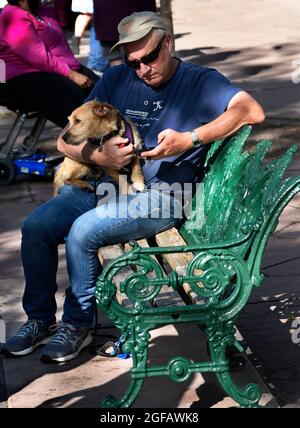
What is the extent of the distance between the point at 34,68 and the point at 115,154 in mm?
3189

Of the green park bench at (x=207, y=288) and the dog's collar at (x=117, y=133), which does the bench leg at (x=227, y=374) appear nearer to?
the green park bench at (x=207, y=288)

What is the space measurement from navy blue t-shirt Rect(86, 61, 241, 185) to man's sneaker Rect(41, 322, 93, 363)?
84 centimetres

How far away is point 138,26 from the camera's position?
4.85m

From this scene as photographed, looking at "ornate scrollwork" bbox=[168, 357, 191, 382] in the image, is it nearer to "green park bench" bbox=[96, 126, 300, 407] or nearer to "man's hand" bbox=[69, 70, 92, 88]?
"green park bench" bbox=[96, 126, 300, 407]

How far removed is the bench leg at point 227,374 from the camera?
4113 mm

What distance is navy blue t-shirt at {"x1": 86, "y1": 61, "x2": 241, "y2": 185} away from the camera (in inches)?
194

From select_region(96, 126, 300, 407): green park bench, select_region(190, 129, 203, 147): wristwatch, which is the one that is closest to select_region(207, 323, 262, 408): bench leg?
select_region(96, 126, 300, 407): green park bench

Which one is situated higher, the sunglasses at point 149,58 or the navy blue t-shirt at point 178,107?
the sunglasses at point 149,58

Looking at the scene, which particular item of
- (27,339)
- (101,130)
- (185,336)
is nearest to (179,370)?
(185,336)

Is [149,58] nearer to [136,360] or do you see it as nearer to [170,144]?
[170,144]

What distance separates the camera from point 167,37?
195 inches

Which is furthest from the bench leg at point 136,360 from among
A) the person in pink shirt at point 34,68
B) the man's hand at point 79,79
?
the man's hand at point 79,79

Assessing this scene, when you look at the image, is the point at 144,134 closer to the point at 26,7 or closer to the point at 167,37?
the point at 167,37

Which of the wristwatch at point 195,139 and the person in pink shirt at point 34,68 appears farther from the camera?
the person in pink shirt at point 34,68
